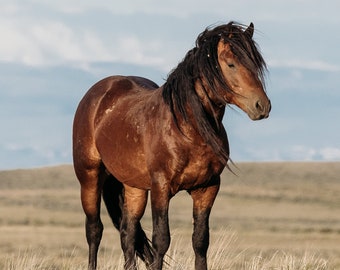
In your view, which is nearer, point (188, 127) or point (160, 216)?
point (188, 127)

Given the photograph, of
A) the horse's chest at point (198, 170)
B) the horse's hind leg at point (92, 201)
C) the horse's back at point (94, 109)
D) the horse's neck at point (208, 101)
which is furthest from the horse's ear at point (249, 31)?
the horse's hind leg at point (92, 201)

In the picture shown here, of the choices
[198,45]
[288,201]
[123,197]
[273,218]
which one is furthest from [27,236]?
[198,45]

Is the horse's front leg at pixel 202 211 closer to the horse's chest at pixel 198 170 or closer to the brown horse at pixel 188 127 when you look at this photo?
the brown horse at pixel 188 127

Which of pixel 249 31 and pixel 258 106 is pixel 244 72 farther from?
pixel 249 31

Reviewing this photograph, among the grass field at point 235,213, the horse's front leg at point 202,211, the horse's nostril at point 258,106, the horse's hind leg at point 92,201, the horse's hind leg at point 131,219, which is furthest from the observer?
the grass field at point 235,213

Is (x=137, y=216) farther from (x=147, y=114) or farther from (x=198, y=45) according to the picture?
(x=198, y=45)

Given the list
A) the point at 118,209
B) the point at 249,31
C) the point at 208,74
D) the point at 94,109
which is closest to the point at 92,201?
the point at 118,209

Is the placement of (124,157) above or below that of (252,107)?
below

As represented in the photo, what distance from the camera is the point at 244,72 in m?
7.87

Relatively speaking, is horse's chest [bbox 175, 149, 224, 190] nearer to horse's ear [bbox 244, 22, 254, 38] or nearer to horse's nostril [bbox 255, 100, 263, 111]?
horse's nostril [bbox 255, 100, 263, 111]

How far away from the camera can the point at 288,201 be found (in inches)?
1841

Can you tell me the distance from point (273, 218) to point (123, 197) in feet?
101

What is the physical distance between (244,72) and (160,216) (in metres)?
1.45

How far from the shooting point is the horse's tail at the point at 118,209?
1011cm
